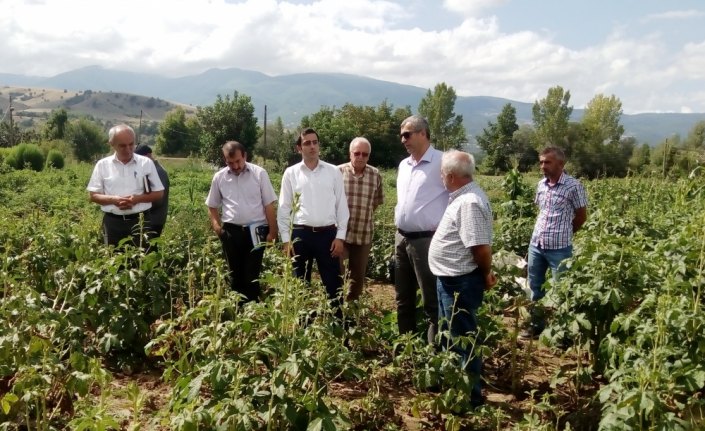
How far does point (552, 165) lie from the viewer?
17.4ft

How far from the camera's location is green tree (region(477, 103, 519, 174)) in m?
48.2

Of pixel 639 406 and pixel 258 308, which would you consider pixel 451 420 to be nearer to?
pixel 639 406

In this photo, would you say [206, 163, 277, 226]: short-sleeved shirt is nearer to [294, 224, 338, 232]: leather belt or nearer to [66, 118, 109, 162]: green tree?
[294, 224, 338, 232]: leather belt

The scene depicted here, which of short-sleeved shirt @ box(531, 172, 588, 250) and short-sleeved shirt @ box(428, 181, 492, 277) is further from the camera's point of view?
short-sleeved shirt @ box(531, 172, 588, 250)

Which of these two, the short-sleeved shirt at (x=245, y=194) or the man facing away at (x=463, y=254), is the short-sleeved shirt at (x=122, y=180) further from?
the man facing away at (x=463, y=254)

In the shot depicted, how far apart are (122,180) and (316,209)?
187 cm

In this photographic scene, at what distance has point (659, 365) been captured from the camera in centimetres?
286

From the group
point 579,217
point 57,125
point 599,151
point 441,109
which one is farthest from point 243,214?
point 441,109

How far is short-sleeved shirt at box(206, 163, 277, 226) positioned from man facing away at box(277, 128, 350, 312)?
292mm

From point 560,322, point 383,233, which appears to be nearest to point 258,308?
point 560,322

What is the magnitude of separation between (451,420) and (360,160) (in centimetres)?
246

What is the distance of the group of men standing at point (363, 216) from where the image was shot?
150 inches

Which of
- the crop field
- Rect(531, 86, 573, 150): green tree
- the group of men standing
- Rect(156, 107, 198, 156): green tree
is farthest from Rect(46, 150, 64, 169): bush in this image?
Rect(531, 86, 573, 150): green tree

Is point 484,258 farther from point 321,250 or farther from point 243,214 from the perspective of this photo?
point 243,214
